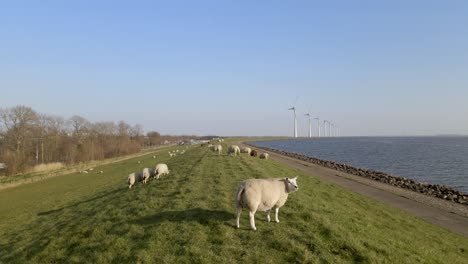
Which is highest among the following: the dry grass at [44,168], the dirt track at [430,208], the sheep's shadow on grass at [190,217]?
the sheep's shadow on grass at [190,217]

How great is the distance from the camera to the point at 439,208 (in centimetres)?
2694

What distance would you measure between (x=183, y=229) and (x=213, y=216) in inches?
60.9

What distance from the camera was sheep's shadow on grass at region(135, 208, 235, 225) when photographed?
550 inches

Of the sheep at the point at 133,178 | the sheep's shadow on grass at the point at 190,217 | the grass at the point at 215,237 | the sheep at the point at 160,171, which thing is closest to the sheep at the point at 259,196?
the grass at the point at 215,237

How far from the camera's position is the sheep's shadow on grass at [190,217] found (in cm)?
1396

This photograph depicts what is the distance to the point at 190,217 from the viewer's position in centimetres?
1434

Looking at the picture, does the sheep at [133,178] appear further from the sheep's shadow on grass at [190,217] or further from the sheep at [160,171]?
the sheep's shadow on grass at [190,217]

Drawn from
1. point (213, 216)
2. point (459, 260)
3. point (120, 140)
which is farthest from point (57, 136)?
point (459, 260)

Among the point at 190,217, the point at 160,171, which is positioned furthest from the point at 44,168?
the point at 190,217

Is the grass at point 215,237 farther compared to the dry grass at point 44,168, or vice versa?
the dry grass at point 44,168

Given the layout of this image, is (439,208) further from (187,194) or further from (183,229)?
(183,229)

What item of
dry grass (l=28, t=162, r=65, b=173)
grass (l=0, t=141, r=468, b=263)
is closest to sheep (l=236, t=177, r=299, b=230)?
grass (l=0, t=141, r=468, b=263)

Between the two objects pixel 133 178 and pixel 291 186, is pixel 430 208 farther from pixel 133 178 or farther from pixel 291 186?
pixel 133 178

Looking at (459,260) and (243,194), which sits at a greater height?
(243,194)
